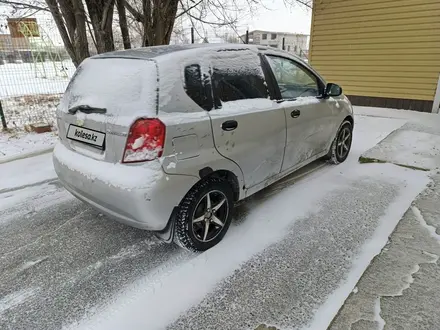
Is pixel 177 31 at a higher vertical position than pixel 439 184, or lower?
higher

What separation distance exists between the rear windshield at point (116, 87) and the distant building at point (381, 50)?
7.42m

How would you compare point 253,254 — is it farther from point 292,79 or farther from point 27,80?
point 27,80

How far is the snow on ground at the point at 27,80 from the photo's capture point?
8508 mm

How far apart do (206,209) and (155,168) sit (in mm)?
640

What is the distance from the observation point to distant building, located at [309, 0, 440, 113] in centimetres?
723

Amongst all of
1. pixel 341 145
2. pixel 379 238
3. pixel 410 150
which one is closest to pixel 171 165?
pixel 379 238

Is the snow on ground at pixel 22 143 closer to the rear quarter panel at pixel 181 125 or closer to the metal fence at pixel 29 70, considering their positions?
the metal fence at pixel 29 70

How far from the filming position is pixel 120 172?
2.22 m

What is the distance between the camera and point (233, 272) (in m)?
2.40

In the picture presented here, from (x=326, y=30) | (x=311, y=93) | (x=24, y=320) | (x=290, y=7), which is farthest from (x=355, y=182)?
(x=290, y=7)

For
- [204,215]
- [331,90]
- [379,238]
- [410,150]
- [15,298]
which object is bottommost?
[15,298]

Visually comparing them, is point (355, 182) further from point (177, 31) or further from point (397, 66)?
point (177, 31)

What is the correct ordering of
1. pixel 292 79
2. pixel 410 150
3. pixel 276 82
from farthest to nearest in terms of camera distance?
pixel 410 150
pixel 292 79
pixel 276 82

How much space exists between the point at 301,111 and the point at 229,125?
119 centimetres
